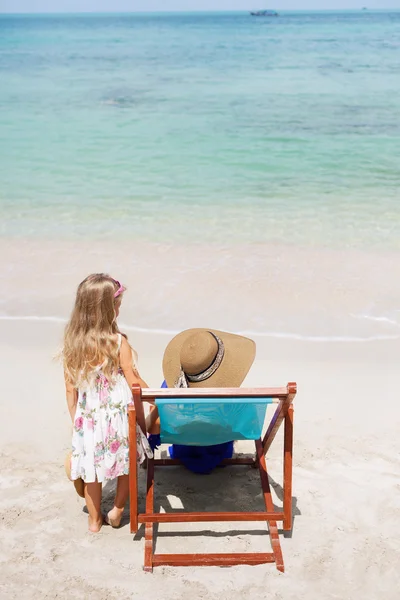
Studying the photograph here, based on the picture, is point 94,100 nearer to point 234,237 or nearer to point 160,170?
point 160,170

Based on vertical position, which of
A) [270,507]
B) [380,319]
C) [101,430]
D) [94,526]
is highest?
[380,319]

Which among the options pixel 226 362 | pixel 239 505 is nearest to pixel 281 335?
pixel 239 505

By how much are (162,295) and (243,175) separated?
523 cm

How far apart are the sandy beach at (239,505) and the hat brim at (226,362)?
0.70m

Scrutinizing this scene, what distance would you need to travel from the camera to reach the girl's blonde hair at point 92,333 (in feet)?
10.0

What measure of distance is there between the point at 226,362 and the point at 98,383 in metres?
0.57

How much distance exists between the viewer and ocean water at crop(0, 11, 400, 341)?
6539 mm

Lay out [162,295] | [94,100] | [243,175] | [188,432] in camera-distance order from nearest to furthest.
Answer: [188,432]
[162,295]
[243,175]
[94,100]

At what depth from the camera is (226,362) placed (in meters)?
3.21

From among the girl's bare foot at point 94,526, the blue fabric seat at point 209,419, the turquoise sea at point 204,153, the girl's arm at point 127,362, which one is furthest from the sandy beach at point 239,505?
the turquoise sea at point 204,153

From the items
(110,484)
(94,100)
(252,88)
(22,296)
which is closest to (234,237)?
(22,296)

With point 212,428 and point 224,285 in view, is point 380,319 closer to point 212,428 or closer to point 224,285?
point 224,285

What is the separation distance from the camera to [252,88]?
66.7ft

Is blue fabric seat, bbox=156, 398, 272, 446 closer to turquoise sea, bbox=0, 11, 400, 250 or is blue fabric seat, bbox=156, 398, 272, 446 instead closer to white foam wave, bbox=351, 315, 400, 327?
white foam wave, bbox=351, 315, 400, 327
